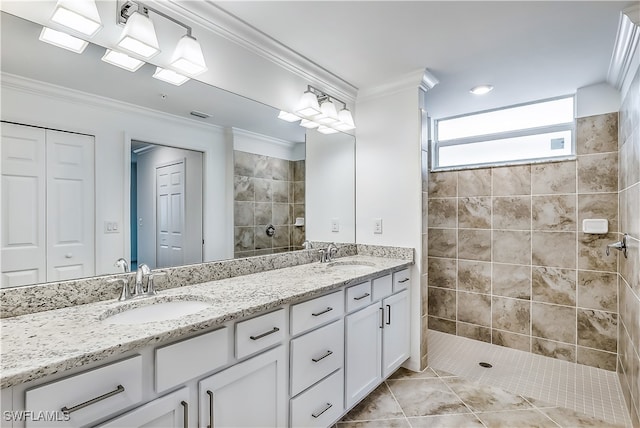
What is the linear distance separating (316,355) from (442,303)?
2.12 m

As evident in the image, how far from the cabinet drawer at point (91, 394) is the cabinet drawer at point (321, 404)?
0.78m

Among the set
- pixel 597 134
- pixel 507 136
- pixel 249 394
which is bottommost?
pixel 249 394

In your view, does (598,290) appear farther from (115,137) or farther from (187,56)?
(115,137)

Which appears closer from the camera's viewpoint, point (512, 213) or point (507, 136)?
point (512, 213)

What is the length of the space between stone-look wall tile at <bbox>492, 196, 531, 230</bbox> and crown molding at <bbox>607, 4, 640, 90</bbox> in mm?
1044

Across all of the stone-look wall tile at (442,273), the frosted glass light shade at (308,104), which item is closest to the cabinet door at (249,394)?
the frosted glass light shade at (308,104)

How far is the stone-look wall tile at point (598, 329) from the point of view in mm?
2455

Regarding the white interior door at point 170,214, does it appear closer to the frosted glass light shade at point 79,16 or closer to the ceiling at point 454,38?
the frosted glass light shade at point 79,16

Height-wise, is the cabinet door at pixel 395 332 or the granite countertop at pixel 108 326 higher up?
the granite countertop at pixel 108 326

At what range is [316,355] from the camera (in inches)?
63.8

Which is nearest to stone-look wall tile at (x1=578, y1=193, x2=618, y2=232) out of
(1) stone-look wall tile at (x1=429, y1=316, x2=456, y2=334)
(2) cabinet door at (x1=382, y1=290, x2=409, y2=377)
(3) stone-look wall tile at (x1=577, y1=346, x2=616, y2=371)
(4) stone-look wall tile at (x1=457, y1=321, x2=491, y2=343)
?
(3) stone-look wall tile at (x1=577, y1=346, x2=616, y2=371)

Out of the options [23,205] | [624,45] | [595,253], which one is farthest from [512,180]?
[23,205]

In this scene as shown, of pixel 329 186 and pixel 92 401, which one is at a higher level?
pixel 329 186

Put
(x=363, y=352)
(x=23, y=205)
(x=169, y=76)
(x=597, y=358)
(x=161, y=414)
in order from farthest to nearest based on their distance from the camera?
(x=597, y=358) → (x=363, y=352) → (x=169, y=76) → (x=23, y=205) → (x=161, y=414)
